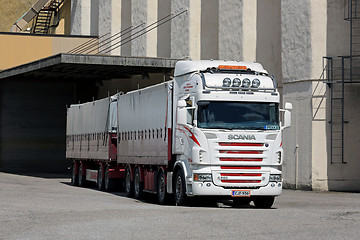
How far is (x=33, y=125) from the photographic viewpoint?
52.1 metres

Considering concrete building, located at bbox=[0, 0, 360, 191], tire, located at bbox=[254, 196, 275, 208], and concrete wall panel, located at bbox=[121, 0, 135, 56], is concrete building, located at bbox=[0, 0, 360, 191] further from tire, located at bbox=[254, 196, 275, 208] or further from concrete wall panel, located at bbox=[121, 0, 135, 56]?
concrete wall panel, located at bbox=[121, 0, 135, 56]

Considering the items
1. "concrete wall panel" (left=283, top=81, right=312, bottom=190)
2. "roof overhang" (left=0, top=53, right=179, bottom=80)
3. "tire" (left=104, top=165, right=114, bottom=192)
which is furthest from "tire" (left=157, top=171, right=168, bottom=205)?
"roof overhang" (left=0, top=53, right=179, bottom=80)

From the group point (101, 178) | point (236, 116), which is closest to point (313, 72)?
point (101, 178)

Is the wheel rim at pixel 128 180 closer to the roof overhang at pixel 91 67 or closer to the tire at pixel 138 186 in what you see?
the tire at pixel 138 186

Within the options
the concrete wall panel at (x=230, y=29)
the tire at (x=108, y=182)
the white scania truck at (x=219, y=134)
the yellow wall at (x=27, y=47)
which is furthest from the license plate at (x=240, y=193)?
the yellow wall at (x=27, y=47)

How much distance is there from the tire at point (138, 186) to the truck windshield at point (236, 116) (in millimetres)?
5065

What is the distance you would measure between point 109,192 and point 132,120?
3.57m

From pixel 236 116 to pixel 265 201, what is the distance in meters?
2.54

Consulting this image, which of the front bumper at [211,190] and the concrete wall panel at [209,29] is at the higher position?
the concrete wall panel at [209,29]

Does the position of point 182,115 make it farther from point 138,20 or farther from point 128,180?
point 138,20

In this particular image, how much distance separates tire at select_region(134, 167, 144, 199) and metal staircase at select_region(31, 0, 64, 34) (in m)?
38.7

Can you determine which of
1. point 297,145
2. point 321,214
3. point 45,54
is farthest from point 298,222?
point 45,54

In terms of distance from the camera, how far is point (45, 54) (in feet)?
164

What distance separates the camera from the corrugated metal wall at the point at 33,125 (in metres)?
51.2
